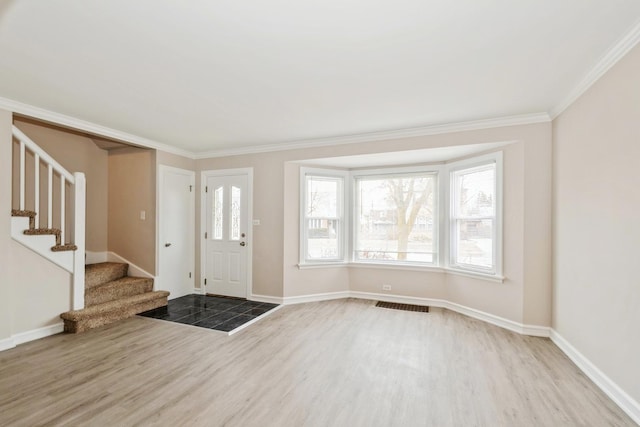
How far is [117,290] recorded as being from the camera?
4086 millimetres

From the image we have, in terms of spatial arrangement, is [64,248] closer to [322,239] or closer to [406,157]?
[322,239]

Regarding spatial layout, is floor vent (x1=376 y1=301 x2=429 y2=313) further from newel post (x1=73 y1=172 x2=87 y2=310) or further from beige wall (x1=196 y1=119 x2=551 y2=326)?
newel post (x1=73 y1=172 x2=87 y2=310)

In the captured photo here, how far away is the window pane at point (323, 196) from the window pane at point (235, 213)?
1267 millimetres

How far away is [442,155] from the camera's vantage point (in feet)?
13.8

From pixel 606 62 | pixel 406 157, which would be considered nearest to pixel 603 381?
pixel 606 62

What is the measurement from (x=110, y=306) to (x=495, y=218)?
5.22 meters

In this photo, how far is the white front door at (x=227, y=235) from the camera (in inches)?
195

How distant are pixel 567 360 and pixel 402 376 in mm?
1725

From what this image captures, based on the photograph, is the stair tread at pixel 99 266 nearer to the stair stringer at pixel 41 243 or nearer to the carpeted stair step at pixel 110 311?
the carpeted stair step at pixel 110 311

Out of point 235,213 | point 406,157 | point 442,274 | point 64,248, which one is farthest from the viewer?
point 235,213

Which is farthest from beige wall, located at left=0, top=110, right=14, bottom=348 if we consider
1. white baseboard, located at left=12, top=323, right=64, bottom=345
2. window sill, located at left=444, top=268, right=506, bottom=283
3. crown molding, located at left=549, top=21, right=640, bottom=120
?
crown molding, located at left=549, top=21, right=640, bottom=120

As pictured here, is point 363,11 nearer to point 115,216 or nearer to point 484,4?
point 484,4

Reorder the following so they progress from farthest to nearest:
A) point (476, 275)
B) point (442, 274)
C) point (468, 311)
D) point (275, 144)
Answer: point (275, 144), point (442, 274), point (468, 311), point (476, 275)

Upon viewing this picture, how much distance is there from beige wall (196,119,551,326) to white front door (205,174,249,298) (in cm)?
26
